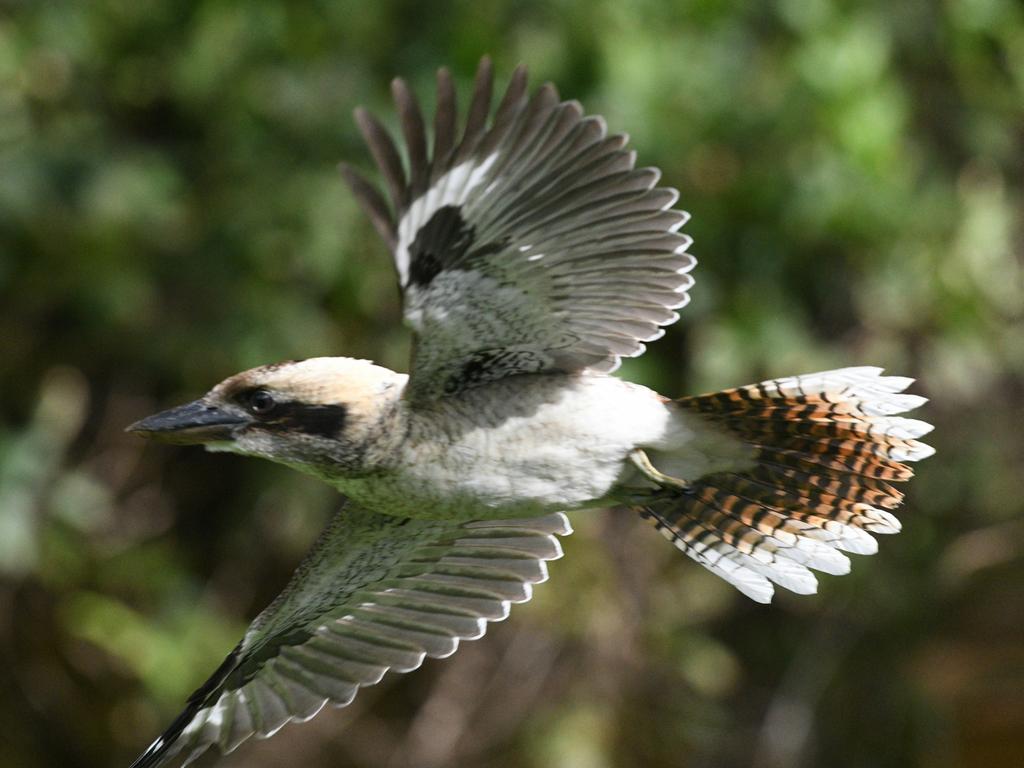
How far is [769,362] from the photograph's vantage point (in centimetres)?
558

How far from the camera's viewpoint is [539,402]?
324cm

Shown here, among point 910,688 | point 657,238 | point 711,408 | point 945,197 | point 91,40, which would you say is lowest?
point 910,688

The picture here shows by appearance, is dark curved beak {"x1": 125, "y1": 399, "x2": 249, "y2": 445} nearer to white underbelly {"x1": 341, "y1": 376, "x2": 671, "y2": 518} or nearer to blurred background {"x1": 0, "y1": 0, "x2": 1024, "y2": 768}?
white underbelly {"x1": 341, "y1": 376, "x2": 671, "y2": 518}

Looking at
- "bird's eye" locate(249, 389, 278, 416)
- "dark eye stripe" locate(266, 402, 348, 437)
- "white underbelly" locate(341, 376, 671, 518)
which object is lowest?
"white underbelly" locate(341, 376, 671, 518)

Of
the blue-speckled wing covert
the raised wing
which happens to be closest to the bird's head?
the blue-speckled wing covert

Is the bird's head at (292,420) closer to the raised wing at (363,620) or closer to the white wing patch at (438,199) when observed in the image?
the white wing patch at (438,199)

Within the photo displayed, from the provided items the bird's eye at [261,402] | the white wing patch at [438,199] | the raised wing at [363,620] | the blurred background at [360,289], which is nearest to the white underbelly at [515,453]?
the bird's eye at [261,402]

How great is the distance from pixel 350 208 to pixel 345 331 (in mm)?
486

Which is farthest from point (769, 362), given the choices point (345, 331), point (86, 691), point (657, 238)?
point (86, 691)

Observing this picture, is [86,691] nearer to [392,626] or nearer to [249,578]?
[249,578]

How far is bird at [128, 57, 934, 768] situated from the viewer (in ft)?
10.1

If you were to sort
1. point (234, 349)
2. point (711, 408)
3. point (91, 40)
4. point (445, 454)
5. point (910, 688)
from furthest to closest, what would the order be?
point (910, 688) → point (91, 40) → point (234, 349) → point (711, 408) → point (445, 454)

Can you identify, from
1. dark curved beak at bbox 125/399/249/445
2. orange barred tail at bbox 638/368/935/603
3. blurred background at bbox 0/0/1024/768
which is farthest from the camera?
blurred background at bbox 0/0/1024/768

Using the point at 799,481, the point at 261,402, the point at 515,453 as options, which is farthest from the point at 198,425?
the point at 799,481
